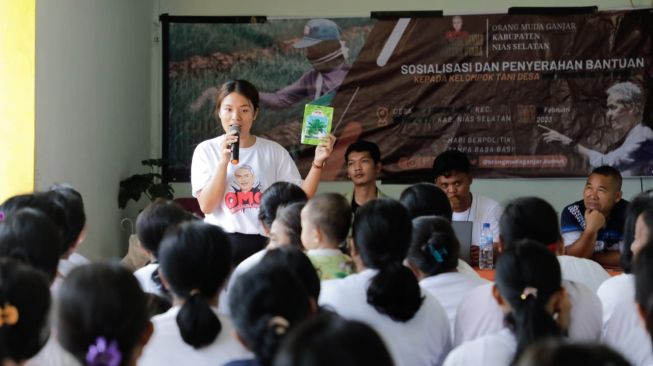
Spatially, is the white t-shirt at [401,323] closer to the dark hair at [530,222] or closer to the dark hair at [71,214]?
the dark hair at [530,222]

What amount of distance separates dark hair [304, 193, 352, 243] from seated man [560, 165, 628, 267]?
1.75 m

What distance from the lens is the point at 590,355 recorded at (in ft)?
3.36

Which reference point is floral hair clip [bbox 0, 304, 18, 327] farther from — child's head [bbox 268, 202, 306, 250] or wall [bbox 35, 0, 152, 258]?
wall [bbox 35, 0, 152, 258]

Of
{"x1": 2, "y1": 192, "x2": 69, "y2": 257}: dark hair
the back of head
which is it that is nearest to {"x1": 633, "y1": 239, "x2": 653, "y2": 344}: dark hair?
the back of head

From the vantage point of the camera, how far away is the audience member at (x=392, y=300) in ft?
7.15

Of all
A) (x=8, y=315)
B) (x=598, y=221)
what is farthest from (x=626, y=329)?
(x=598, y=221)

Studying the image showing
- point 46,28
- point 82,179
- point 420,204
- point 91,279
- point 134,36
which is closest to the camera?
point 91,279

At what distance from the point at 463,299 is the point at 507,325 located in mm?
403

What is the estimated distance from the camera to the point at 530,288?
1947 mm

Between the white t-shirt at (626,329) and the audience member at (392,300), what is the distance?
0.45 meters

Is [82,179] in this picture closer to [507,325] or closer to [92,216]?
[92,216]

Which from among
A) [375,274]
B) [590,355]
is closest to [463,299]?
[375,274]

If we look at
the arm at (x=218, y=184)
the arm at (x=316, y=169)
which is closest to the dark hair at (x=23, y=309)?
the arm at (x=218, y=184)

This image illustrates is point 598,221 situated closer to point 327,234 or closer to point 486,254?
point 486,254
